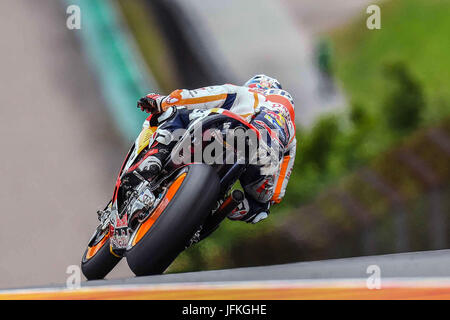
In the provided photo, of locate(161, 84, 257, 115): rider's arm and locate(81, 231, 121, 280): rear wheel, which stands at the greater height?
locate(161, 84, 257, 115): rider's arm

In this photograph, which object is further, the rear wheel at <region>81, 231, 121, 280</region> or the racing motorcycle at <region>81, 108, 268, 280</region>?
the rear wheel at <region>81, 231, 121, 280</region>

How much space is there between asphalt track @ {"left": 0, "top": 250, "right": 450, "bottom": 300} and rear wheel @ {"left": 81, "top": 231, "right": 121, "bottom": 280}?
24.5 inches

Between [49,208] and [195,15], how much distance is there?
4068mm

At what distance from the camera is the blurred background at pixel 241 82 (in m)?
6.99

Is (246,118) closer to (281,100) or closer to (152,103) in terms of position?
(281,100)

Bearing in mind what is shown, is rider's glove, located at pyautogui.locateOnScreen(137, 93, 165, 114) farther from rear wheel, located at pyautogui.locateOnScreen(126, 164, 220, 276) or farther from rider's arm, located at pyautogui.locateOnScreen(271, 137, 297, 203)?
rider's arm, located at pyautogui.locateOnScreen(271, 137, 297, 203)

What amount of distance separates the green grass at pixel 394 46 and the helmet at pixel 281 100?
23.1ft

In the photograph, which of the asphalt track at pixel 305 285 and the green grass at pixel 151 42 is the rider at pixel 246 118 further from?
the green grass at pixel 151 42

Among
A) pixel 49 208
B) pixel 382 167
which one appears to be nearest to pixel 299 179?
pixel 382 167

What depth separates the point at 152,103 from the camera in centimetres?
322

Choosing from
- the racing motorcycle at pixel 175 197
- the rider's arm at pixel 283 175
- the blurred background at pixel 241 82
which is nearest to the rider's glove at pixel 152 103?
the racing motorcycle at pixel 175 197

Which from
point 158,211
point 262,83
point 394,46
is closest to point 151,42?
point 394,46

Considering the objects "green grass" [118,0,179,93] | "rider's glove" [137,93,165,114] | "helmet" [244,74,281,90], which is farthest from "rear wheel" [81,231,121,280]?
"green grass" [118,0,179,93]

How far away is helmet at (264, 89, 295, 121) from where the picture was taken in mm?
3479
